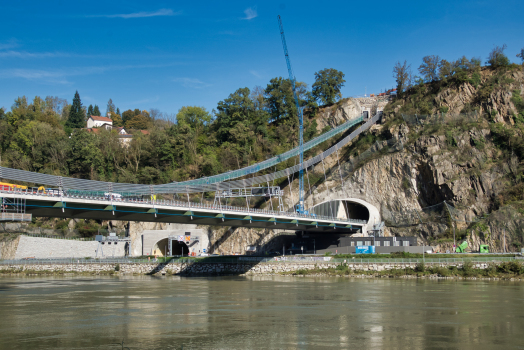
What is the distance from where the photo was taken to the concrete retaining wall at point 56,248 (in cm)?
7506

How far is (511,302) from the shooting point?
3244 centimetres

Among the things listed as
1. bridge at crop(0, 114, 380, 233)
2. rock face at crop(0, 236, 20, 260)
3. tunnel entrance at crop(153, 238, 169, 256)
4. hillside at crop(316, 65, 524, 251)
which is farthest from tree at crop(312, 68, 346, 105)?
rock face at crop(0, 236, 20, 260)

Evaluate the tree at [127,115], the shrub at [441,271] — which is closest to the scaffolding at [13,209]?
the shrub at [441,271]

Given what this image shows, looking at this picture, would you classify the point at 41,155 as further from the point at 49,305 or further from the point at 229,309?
the point at 229,309

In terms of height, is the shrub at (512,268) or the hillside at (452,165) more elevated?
the hillside at (452,165)

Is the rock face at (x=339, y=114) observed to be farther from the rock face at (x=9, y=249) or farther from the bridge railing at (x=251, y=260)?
the rock face at (x=9, y=249)

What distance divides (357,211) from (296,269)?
25248mm

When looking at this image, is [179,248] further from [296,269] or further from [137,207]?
[137,207]

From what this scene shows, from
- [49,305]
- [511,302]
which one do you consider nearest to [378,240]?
[511,302]

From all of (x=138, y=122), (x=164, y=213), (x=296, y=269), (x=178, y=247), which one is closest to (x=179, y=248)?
(x=178, y=247)

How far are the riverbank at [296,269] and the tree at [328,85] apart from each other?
55885mm

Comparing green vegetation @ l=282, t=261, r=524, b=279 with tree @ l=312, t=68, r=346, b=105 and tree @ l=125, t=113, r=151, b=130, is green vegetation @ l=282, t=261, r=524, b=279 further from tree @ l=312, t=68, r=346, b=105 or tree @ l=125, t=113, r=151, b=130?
tree @ l=125, t=113, r=151, b=130

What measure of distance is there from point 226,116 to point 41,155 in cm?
4028

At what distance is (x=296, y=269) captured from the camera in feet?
200
